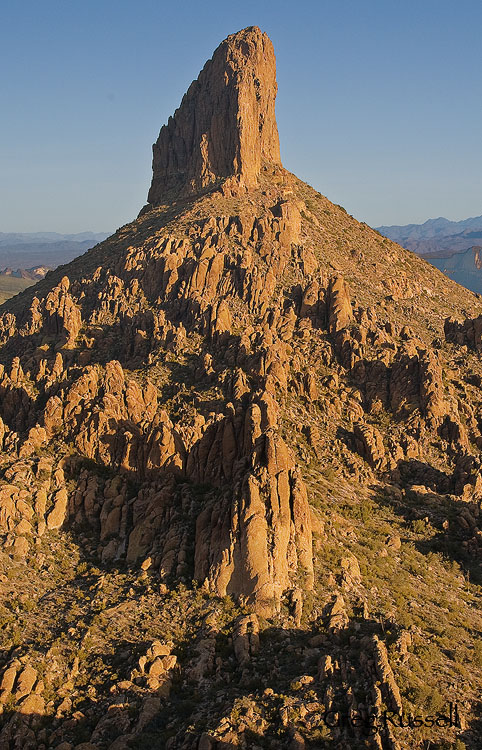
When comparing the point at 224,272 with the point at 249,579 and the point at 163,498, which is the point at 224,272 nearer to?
the point at 163,498

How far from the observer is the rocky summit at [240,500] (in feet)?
96.1

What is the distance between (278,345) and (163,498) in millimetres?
31125

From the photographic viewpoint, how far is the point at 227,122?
348ft

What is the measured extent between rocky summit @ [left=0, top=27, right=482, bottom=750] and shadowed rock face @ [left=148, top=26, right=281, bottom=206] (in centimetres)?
413

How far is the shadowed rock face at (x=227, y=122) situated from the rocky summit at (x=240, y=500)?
4.13 metres

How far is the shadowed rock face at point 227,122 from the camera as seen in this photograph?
106 meters

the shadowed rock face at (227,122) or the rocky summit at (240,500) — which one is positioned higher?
the shadowed rock face at (227,122)

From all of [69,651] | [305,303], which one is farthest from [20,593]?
[305,303]

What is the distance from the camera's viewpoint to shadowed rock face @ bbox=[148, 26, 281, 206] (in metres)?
106

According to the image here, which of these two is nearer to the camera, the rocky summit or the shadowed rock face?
the rocky summit

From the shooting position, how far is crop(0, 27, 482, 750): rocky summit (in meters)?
29.3

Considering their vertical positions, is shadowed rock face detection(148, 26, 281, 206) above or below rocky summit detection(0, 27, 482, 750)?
above

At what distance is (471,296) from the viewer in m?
111

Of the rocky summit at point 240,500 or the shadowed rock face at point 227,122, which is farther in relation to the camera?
the shadowed rock face at point 227,122
